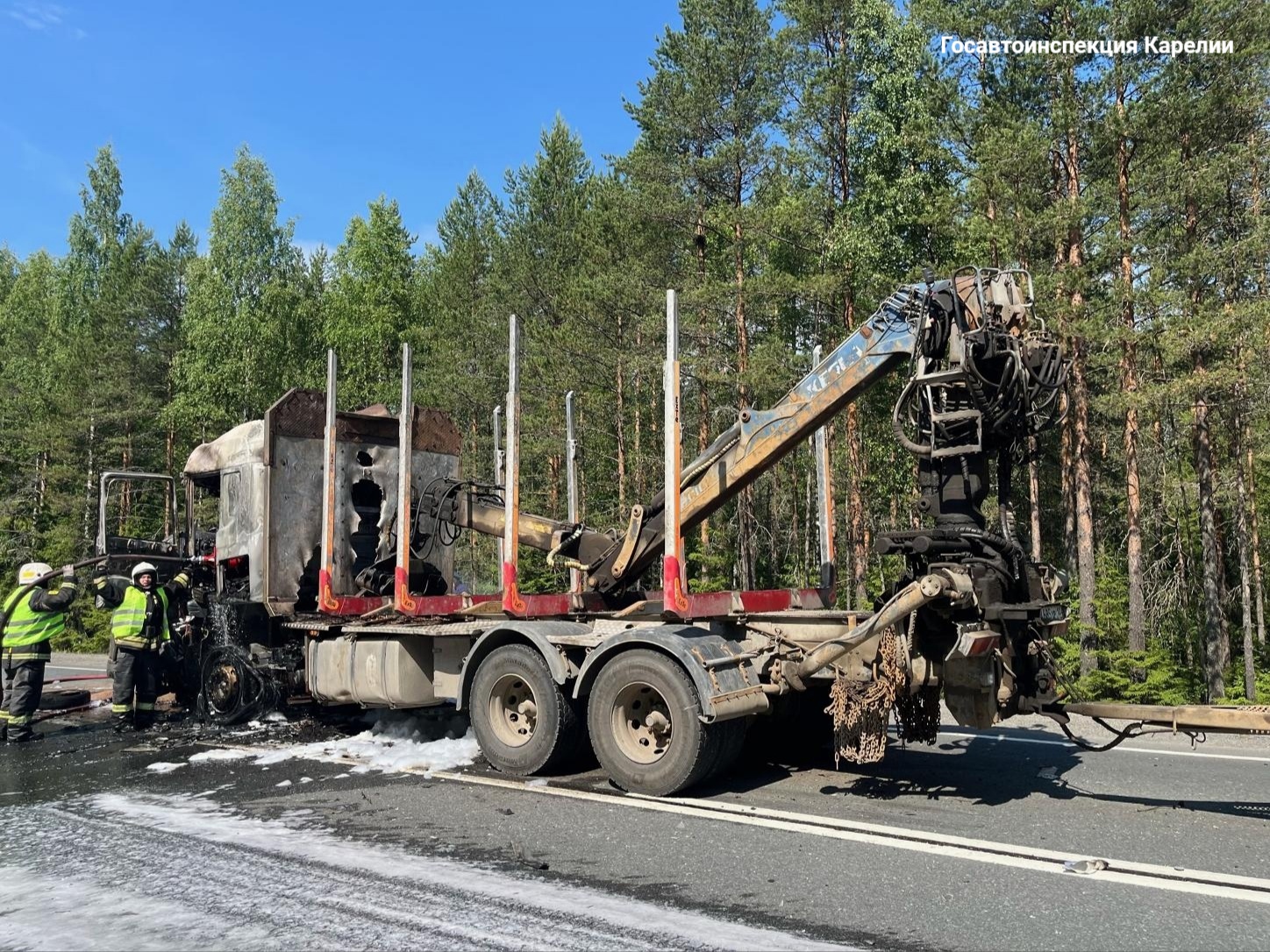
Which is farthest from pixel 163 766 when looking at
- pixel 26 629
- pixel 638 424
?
pixel 638 424

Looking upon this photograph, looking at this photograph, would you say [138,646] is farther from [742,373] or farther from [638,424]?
[638,424]

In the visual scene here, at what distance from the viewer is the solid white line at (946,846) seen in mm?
4527

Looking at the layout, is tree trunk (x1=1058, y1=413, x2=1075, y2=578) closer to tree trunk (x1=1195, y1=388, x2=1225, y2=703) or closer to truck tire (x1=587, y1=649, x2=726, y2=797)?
tree trunk (x1=1195, y1=388, x2=1225, y2=703)

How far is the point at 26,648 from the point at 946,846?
30.2ft

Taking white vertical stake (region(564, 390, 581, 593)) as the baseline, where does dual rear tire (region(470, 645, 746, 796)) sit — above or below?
below

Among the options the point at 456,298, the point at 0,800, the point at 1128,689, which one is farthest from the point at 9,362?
the point at 1128,689

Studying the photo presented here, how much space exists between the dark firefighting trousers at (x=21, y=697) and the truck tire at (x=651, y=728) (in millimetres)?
6568

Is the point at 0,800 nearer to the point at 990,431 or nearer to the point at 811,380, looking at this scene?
the point at 811,380

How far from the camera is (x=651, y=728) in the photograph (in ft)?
22.2

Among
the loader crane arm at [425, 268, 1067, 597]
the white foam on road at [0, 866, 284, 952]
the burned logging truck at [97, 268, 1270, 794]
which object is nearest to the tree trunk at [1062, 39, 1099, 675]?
the burned logging truck at [97, 268, 1270, 794]

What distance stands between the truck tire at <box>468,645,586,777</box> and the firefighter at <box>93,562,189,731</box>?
14.9ft

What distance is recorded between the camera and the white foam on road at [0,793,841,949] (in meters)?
3.92

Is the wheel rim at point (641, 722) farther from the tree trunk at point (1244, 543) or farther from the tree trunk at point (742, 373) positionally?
the tree trunk at point (1244, 543)

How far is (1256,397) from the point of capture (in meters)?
17.0
